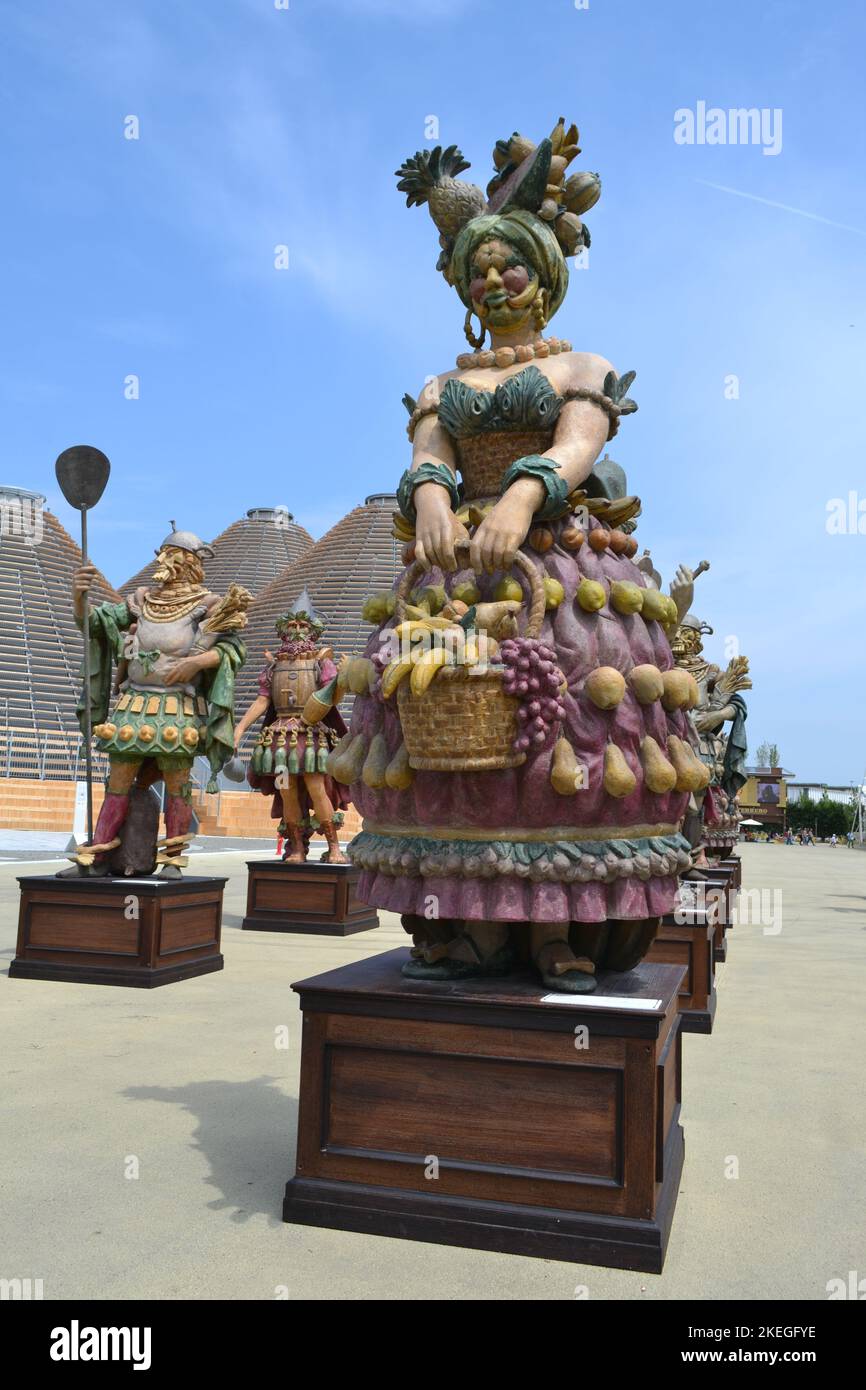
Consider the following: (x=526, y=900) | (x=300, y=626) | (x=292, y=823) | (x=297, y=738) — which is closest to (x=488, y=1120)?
(x=526, y=900)

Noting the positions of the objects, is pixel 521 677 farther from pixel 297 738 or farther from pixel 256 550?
pixel 256 550

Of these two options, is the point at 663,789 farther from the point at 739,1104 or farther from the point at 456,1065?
the point at 739,1104

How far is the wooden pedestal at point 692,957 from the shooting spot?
456 centimetres

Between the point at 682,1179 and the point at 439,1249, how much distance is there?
86 centimetres

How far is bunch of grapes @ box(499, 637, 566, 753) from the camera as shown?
2.29m

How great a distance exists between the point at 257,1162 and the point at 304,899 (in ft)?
17.3

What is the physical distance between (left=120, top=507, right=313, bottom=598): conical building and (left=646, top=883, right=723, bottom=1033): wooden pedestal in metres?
51.2

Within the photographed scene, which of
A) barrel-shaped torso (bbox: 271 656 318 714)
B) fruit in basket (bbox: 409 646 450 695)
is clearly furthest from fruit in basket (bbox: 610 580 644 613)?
barrel-shaped torso (bbox: 271 656 318 714)

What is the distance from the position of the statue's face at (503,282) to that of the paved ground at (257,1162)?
2.43m

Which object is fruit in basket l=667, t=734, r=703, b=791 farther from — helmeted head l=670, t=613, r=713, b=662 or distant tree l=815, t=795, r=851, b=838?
distant tree l=815, t=795, r=851, b=838

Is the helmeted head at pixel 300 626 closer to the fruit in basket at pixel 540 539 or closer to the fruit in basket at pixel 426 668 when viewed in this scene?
the fruit in basket at pixel 540 539

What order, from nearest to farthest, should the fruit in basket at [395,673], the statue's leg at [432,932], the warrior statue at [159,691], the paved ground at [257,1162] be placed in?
the paved ground at [257,1162], the fruit in basket at [395,673], the statue's leg at [432,932], the warrior statue at [159,691]

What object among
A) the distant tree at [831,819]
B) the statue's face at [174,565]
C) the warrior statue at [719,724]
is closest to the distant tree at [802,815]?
the distant tree at [831,819]
